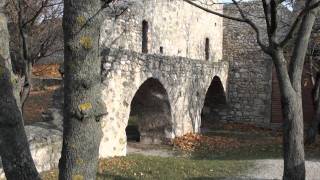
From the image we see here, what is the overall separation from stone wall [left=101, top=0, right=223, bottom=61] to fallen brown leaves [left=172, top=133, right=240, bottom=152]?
3045 millimetres

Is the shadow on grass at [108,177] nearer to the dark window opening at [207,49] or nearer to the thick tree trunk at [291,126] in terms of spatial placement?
the thick tree trunk at [291,126]

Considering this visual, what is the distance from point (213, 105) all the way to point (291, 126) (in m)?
12.5

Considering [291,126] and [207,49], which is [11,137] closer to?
[291,126]

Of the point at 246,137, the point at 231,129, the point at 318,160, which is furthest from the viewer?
the point at 231,129

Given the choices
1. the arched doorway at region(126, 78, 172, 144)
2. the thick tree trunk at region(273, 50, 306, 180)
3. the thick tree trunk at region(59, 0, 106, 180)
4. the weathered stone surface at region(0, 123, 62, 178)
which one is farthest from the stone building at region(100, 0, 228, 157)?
the thick tree trunk at region(59, 0, 106, 180)

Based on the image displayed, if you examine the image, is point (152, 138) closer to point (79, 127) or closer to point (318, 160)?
point (318, 160)

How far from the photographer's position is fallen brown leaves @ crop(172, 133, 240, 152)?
1262 centimetres

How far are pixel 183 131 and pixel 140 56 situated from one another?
4.07 m

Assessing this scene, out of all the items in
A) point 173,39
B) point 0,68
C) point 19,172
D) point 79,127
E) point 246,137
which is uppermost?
point 173,39

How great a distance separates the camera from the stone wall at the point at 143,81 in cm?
966

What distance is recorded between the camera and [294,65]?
22.7 feet

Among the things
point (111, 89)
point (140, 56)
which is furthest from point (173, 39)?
point (111, 89)

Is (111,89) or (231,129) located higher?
(111,89)

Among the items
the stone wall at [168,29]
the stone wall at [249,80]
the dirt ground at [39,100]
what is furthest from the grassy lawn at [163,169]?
the stone wall at [249,80]
